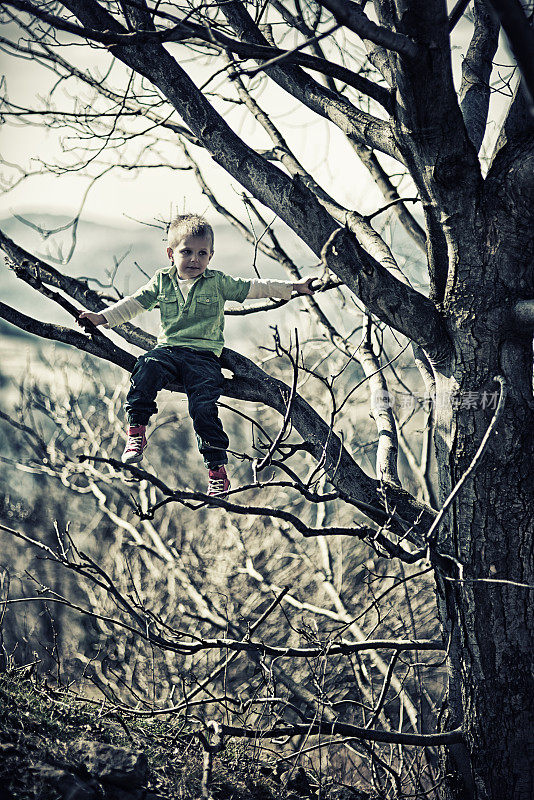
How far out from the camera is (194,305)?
304cm

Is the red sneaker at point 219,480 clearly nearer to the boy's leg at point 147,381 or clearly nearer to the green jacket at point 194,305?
the boy's leg at point 147,381

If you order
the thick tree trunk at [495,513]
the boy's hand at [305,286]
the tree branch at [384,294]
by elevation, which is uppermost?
the boy's hand at [305,286]

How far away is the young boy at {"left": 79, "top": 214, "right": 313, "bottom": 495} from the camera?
2760mm

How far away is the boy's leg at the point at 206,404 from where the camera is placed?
9.01 ft

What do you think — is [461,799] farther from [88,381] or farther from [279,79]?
[88,381]

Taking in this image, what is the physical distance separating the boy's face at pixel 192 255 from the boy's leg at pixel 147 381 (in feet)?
1.46

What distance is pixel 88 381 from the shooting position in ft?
37.0

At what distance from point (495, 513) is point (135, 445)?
1476 millimetres

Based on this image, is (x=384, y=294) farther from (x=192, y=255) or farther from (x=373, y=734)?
(x=373, y=734)

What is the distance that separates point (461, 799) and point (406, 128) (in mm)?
2677

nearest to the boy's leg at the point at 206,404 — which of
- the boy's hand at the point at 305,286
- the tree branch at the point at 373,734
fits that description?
the boy's hand at the point at 305,286

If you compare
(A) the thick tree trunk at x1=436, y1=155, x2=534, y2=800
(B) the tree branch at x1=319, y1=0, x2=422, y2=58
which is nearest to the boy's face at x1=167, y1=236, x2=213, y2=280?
(A) the thick tree trunk at x1=436, y1=155, x2=534, y2=800

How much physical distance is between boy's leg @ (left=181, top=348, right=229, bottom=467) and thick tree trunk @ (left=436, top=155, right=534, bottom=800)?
94 cm

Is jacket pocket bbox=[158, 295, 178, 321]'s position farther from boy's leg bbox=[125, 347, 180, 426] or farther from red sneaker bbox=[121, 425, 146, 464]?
red sneaker bbox=[121, 425, 146, 464]
